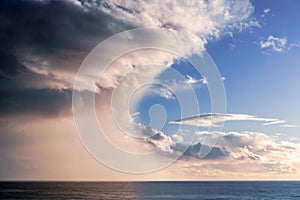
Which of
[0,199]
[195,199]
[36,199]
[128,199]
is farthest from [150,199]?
[0,199]

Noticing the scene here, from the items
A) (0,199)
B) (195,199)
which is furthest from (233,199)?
(0,199)

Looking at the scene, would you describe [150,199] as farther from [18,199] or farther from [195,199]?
[18,199]

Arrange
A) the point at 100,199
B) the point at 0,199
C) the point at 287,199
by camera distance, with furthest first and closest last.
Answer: the point at 287,199 → the point at 100,199 → the point at 0,199

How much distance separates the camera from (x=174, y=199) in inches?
4695

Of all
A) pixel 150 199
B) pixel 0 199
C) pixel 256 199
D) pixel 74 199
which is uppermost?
pixel 256 199

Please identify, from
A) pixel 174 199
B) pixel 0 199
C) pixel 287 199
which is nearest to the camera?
pixel 0 199

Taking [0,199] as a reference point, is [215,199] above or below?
above

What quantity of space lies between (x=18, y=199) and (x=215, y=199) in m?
63.4

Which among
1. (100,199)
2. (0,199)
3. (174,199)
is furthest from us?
(174,199)

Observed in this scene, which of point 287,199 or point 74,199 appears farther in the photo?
point 287,199

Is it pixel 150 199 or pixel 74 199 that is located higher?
pixel 150 199

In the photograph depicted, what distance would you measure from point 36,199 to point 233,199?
6514cm

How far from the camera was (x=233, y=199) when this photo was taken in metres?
122

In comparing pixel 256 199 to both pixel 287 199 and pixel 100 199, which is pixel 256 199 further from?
pixel 100 199
